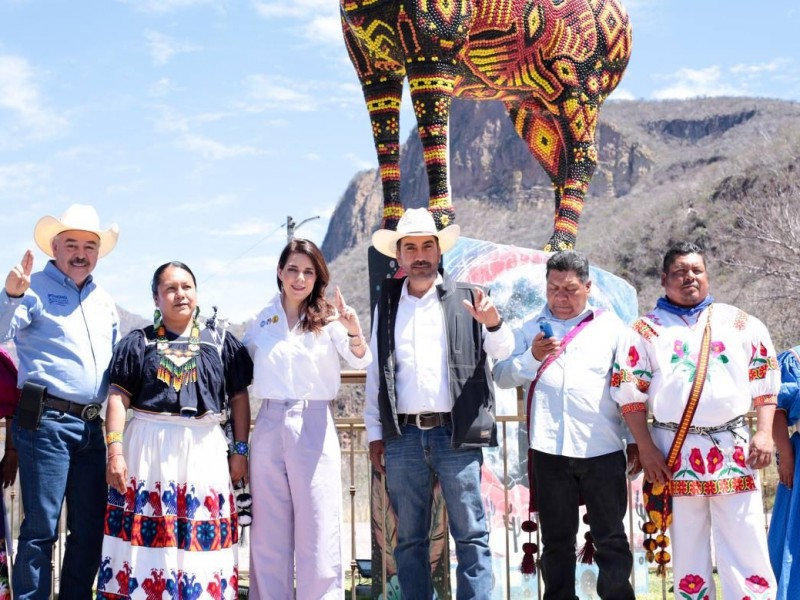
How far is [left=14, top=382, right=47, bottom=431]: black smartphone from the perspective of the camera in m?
3.96

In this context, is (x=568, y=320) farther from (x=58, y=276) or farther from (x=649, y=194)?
(x=649, y=194)

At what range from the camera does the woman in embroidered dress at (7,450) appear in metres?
4.16

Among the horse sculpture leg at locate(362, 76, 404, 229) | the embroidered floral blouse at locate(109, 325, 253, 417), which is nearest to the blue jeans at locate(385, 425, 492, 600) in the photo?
the embroidered floral blouse at locate(109, 325, 253, 417)

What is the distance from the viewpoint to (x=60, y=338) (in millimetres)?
4121

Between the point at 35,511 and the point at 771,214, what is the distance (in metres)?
19.4

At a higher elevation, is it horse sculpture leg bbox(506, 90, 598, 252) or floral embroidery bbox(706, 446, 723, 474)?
horse sculpture leg bbox(506, 90, 598, 252)

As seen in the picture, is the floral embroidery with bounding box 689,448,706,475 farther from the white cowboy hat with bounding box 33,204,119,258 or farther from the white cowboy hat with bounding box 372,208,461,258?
the white cowboy hat with bounding box 33,204,119,258

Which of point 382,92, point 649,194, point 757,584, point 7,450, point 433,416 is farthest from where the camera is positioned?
point 649,194

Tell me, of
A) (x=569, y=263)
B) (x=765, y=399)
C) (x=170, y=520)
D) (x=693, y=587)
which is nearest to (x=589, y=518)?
(x=693, y=587)

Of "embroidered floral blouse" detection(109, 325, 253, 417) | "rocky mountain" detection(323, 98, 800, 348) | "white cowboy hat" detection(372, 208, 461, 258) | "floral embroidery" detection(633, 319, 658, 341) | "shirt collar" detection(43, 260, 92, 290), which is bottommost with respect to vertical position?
"embroidered floral blouse" detection(109, 325, 253, 417)

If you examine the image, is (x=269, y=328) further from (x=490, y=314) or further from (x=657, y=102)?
(x=657, y=102)

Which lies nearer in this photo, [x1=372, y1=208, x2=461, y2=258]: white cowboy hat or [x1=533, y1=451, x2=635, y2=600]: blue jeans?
[x1=533, y1=451, x2=635, y2=600]: blue jeans

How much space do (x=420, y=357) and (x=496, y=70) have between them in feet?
12.1

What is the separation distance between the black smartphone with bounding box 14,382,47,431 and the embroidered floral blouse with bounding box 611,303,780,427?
8.25 feet
